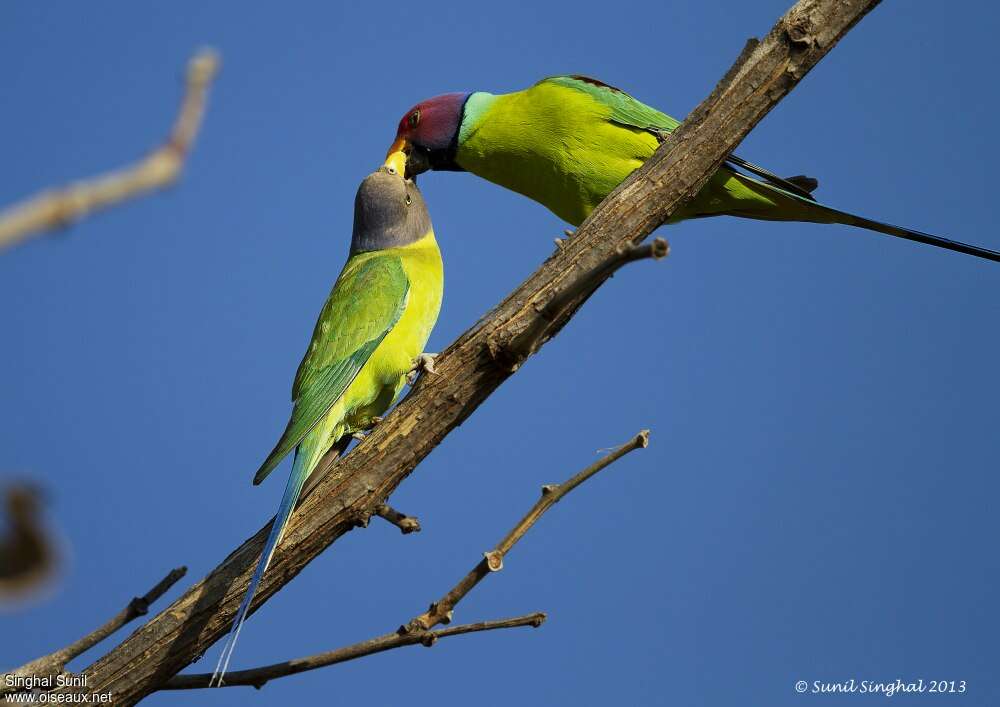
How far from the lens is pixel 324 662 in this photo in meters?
3.19

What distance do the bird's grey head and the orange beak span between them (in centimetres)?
26

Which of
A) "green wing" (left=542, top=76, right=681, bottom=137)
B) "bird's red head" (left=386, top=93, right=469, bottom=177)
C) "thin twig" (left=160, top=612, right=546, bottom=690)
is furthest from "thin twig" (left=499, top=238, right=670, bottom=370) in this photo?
"bird's red head" (left=386, top=93, right=469, bottom=177)

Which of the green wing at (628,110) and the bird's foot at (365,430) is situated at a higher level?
the green wing at (628,110)

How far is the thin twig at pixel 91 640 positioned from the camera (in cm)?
290

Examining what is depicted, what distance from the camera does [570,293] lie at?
298 centimetres

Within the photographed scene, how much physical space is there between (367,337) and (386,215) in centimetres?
111

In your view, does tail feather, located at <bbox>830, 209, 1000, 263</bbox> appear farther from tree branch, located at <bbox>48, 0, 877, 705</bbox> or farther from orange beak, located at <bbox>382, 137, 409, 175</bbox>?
orange beak, located at <bbox>382, 137, 409, 175</bbox>

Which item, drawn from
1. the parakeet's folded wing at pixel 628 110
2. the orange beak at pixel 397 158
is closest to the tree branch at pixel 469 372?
the parakeet's folded wing at pixel 628 110

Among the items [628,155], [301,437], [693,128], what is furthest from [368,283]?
[693,128]

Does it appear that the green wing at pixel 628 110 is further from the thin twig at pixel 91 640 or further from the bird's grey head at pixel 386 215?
the thin twig at pixel 91 640

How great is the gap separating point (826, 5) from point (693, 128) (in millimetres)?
705

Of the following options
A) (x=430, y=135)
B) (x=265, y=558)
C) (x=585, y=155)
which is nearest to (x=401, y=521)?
(x=265, y=558)

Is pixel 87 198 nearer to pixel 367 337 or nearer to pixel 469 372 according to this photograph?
pixel 469 372

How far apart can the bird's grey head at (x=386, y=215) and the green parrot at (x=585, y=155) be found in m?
0.47
